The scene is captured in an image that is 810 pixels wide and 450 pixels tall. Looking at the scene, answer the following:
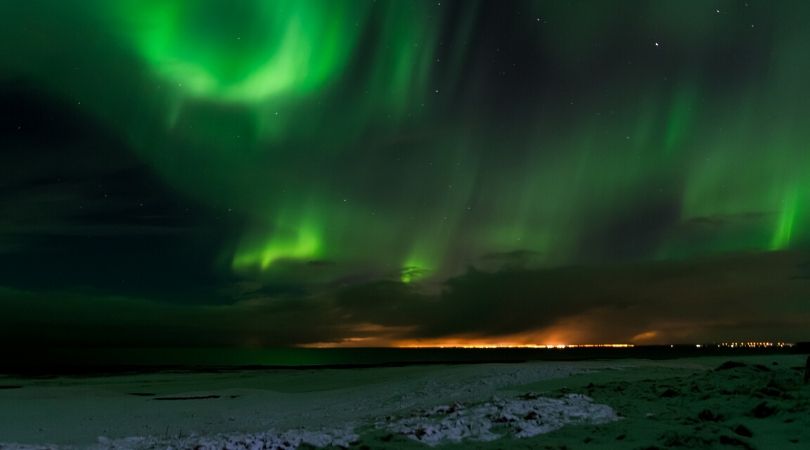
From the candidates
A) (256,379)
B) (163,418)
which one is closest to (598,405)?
(163,418)

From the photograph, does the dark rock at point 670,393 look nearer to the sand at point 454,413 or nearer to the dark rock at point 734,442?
the sand at point 454,413

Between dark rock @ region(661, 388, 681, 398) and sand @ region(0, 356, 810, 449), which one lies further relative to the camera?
dark rock @ region(661, 388, 681, 398)

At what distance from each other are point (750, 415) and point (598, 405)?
255 centimetres

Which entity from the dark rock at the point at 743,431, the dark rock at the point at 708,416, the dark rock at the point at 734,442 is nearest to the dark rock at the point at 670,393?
the dark rock at the point at 708,416

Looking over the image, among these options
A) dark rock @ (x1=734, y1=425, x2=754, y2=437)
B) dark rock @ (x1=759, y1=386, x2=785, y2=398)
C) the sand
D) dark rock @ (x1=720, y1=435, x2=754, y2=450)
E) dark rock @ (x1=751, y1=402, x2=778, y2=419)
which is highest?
dark rock @ (x1=759, y1=386, x2=785, y2=398)

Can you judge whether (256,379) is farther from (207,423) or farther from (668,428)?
(668,428)

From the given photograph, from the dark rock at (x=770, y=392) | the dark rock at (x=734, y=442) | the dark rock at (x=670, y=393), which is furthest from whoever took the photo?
the dark rock at (x=670, y=393)

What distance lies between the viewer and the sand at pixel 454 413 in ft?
25.5

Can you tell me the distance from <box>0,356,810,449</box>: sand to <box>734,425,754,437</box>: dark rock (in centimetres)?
1

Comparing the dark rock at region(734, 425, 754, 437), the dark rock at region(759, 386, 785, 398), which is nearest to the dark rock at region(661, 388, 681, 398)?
the dark rock at region(759, 386, 785, 398)

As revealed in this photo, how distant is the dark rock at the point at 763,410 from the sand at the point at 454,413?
1cm

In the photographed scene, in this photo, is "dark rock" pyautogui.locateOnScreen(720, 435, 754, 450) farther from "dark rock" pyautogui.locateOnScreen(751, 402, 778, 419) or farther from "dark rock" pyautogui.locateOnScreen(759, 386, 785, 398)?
"dark rock" pyautogui.locateOnScreen(759, 386, 785, 398)

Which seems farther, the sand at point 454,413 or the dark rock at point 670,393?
the dark rock at point 670,393

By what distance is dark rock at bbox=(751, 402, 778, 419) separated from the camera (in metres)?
7.96
